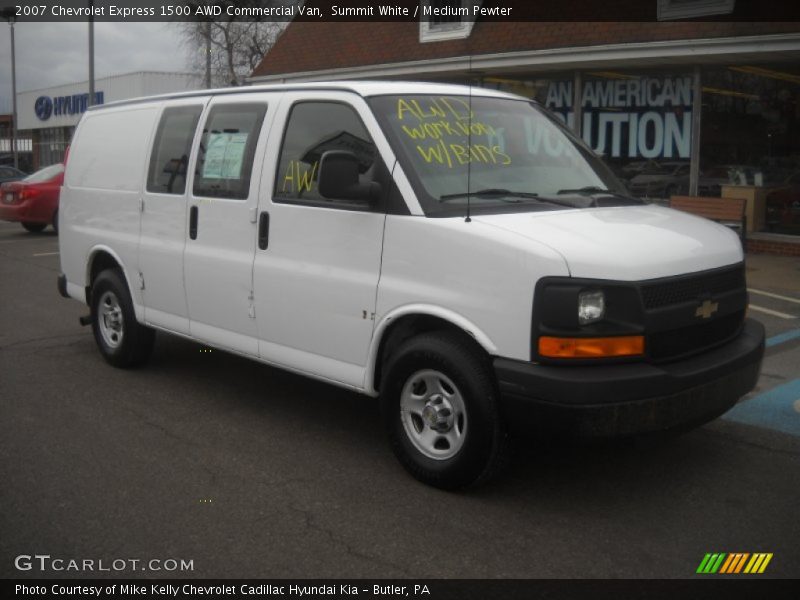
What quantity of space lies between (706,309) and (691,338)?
188mm

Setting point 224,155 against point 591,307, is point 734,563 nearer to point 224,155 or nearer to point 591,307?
point 591,307

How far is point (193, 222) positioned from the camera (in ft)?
19.5

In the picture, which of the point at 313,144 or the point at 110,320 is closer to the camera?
the point at 313,144

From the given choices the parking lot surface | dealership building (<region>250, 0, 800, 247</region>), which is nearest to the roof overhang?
dealership building (<region>250, 0, 800, 247</region>)

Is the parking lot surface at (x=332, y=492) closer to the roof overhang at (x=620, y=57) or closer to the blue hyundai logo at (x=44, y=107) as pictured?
the roof overhang at (x=620, y=57)

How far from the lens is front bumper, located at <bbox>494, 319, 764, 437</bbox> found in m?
3.92

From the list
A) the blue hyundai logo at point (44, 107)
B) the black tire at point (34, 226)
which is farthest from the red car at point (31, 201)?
the blue hyundai logo at point (44, 107)

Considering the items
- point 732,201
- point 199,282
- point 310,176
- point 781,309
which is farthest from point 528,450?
point 732,201

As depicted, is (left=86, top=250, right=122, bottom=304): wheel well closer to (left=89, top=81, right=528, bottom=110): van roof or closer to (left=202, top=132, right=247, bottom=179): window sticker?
(left=202, top=132, right=247, bottom=179): window sticker

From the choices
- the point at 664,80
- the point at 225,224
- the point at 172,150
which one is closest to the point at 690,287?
the point at 225,224

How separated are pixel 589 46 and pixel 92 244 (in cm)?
950

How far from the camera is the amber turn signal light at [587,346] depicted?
397cm

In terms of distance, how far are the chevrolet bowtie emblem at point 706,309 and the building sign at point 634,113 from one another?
10.6 metres

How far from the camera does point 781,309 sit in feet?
30.4
